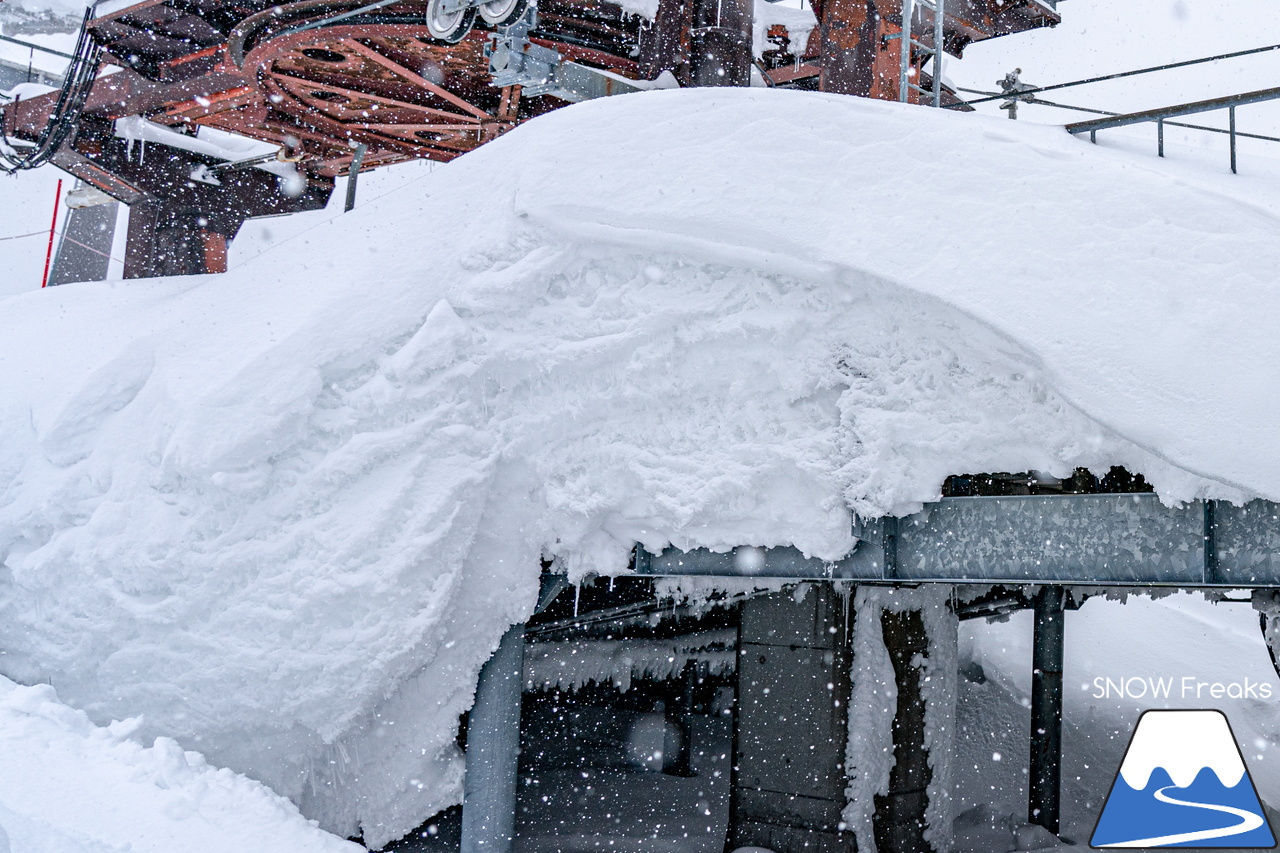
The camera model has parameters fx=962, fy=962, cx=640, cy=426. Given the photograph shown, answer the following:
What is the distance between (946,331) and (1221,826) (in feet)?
9.59

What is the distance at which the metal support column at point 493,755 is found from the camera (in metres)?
5.01

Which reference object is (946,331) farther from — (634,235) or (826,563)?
(634,235)

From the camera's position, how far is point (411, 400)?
4691 mm

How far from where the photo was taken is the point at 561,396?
466 centimetres

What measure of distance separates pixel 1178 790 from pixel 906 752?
3.82 metres

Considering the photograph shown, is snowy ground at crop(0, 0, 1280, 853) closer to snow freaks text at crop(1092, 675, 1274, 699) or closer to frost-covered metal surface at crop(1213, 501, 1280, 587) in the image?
frost-covered metal surface at crop(1213, 501, 1280, 587)

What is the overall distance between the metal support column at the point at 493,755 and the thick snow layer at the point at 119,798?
74 cm

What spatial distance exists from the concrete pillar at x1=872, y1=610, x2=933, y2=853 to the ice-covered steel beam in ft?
13.5

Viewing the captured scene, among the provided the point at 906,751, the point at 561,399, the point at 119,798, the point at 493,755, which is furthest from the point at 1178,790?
the point at 119,798

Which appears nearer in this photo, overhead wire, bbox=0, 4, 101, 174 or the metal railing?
the metal railing

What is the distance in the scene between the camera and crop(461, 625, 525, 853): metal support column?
501cm

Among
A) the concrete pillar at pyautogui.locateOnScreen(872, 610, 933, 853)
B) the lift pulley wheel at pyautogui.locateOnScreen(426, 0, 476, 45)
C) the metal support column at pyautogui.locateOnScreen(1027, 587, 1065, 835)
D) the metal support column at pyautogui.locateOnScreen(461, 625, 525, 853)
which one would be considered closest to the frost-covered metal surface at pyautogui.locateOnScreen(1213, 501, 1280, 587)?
the metal support column at pyautogui.locateOnScreen(461, 625, 525, 853)

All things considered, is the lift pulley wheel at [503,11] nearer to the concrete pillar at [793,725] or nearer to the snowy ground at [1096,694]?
the concrete pillar at [793,725]

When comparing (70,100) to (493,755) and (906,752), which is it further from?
(906,752)
